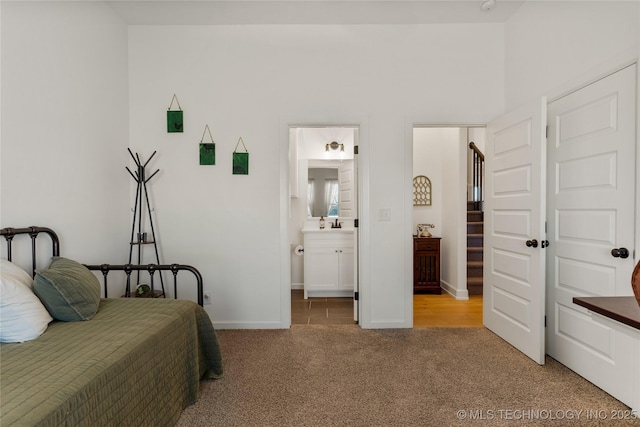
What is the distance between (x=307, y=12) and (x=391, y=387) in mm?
3051

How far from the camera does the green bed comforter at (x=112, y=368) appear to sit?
3.38 ft

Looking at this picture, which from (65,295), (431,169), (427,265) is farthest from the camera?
(431,169)

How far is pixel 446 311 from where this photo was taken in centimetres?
373

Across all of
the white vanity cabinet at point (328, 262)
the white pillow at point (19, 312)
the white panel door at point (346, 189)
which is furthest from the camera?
the white panel door at point (346, 189)

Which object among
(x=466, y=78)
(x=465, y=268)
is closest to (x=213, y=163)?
(x=466, y=78)

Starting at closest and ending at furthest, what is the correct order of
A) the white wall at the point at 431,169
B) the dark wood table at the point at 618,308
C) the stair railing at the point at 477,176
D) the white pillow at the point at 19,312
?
1. the dark wood table at the point at 618,308
2. the white pillow at the point at 19,312
3. the white wall at the point at 431,169
4. the stair railing at the point at 477,176

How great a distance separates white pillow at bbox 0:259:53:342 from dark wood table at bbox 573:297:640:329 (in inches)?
86.6

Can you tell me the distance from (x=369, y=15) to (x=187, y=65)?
1.74m

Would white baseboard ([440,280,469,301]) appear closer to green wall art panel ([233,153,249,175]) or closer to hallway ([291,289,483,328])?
hallway ([291,289,483,328])

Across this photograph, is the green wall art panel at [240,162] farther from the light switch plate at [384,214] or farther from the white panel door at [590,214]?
the white panel door at [590,214]

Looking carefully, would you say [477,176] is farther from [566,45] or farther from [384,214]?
[566,45]

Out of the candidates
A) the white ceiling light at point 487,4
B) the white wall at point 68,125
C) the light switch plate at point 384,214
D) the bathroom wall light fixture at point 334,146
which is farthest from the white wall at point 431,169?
the white wall at point 68,125

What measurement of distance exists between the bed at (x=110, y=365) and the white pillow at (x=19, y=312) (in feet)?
0.13

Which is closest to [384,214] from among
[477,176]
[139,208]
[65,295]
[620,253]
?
[620,253]
